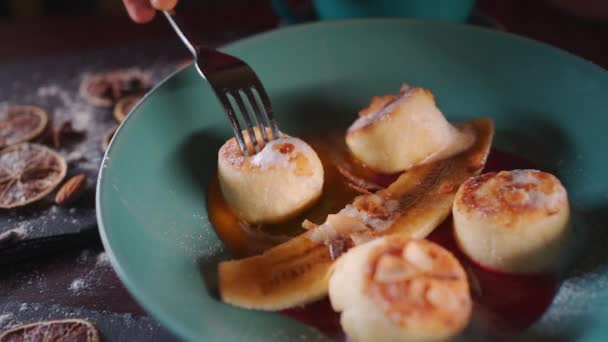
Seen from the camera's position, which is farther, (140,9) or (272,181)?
(140,9)

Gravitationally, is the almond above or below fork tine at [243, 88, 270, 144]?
below

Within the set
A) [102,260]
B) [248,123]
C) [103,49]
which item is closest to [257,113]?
[248,123]

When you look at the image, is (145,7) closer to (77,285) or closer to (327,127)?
(327,127)

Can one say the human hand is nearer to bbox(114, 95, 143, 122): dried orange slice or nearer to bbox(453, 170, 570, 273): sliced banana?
bbox(114, 95, 143, 122): dried orange slice

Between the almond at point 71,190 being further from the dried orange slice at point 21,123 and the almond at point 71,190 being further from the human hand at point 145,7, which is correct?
the human hand at point 145,7

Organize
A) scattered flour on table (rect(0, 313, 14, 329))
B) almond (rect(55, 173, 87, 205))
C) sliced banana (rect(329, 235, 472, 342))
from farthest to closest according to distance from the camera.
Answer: almond (rect(55, 173, 87, 205)) < scattered flour on table (rect(0, 313, 14, 329)) < sliced banana (rect(329, 235, 472, 342))

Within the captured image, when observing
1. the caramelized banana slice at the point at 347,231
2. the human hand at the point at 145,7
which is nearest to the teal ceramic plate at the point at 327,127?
the caramelized banana slice at the point at 347,231

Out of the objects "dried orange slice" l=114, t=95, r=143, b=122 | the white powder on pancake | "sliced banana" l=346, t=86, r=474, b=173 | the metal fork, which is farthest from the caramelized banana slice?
"dried orange slice" l=114, t=95, r=143, b=122
